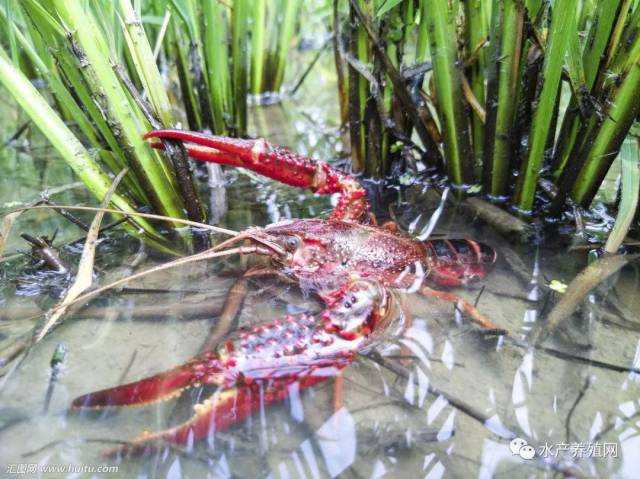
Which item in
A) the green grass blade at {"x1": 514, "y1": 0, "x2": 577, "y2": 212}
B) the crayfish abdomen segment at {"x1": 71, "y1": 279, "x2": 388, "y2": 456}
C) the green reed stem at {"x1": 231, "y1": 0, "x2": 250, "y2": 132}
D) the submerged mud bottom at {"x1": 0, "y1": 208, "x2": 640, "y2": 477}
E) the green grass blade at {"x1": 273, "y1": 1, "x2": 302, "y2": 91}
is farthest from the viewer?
the green grass blade at {"x1": 273, "y1": 1, "x2": 302, "y2": 91}

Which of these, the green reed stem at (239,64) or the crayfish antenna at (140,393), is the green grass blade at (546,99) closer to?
the crayfish antenna at (140,393)

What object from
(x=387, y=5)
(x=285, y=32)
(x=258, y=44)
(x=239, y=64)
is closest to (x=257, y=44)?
(x=258, y=44)

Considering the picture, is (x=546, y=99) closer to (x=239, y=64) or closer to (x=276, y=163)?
(x=276, y=163)

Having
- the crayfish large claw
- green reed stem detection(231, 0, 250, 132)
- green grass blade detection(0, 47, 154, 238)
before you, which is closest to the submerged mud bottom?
green grass blade detection(0, 47, 154, 238)

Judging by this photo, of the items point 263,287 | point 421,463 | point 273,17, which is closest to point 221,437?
point 421,463

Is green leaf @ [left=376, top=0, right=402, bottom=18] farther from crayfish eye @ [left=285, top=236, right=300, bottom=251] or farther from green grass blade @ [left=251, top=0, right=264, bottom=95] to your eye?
green grass blade @ [left=251, top=0, right=264, bottom=95]

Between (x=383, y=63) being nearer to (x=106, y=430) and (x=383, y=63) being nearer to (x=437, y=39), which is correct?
(x=437, y=39)

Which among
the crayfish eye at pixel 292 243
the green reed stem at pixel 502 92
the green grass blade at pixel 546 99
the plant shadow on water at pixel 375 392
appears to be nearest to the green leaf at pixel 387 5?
the green reed stem at pixel 502 92
